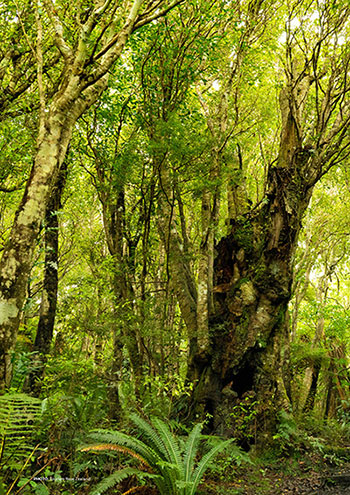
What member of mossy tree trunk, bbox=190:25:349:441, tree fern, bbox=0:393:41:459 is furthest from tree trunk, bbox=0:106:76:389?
mossy tree trunk, bbox=190:25:349:441

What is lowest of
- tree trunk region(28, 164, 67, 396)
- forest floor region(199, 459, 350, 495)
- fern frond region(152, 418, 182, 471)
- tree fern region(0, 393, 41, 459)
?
forest floor region(199, 459, 350, 495)

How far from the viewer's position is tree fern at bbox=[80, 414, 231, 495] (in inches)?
142

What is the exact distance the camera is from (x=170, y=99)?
7.16 metres

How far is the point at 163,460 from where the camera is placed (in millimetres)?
4129

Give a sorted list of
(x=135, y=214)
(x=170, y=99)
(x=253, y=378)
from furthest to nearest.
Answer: (x=135, y=214) → (x=170, y=99) → (x=253, y=378)

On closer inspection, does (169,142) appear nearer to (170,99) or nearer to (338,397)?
(170,99)

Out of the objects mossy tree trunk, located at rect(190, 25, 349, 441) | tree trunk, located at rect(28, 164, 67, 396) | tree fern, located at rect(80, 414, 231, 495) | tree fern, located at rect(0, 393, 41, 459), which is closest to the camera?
tree fern, located at rect(0, 393, 41, 459)

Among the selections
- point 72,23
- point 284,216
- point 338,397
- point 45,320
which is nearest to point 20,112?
point 72,23

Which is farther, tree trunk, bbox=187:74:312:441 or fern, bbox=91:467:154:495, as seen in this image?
tree trunk, bbox=187:74:312:441

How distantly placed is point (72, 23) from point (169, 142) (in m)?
3.61

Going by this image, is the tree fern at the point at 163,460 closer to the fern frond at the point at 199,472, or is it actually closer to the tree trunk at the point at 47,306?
the fern frond at the point at 199,472

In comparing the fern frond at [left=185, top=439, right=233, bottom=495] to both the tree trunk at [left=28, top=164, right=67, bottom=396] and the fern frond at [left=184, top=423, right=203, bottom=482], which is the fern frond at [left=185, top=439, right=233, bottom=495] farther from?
the tree trunk at [left=28, top=164, right=67, bottom=396]

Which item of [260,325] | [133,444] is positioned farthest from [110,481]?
[260,325]

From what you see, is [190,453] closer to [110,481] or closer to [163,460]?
[163,460]
